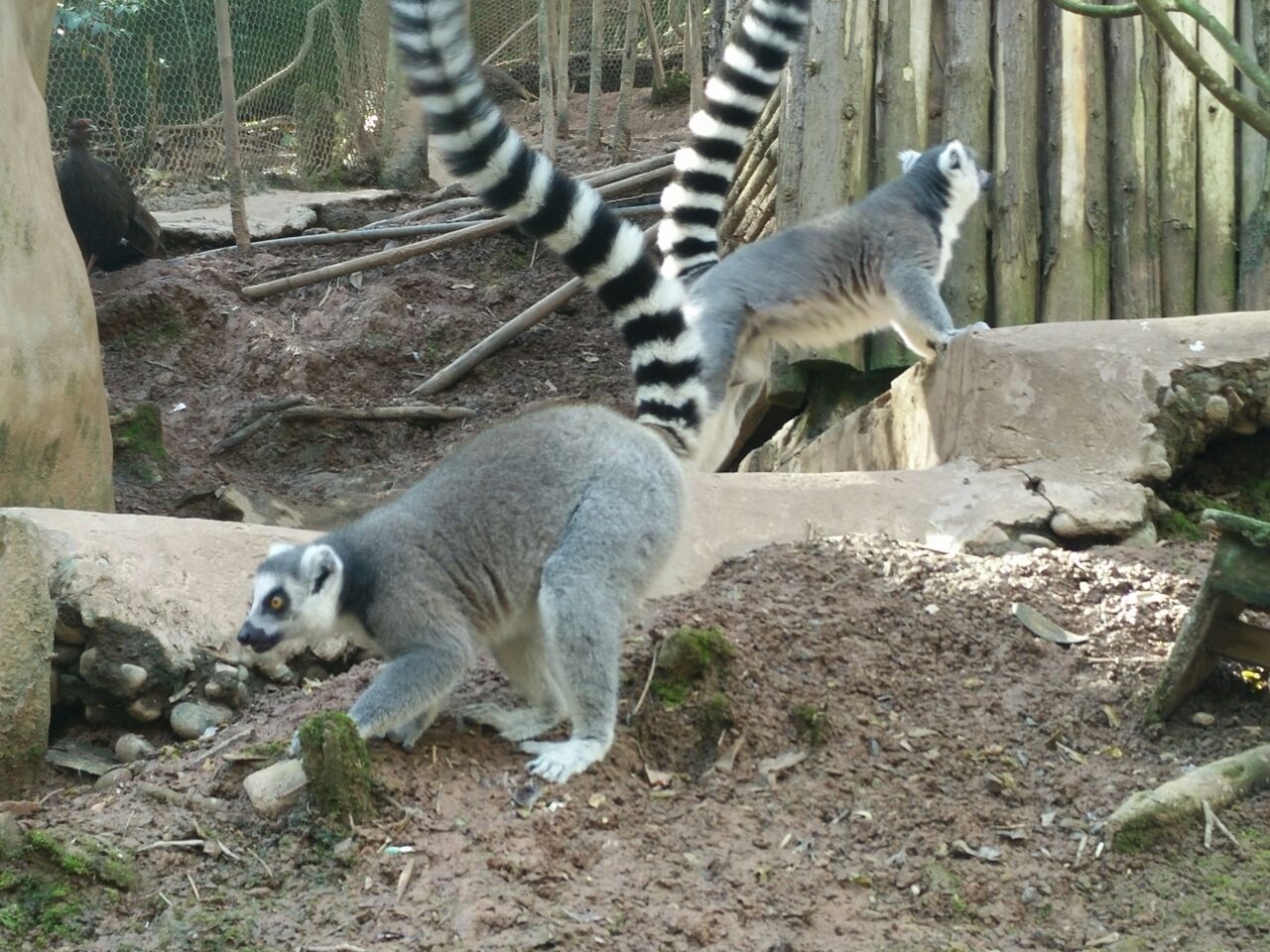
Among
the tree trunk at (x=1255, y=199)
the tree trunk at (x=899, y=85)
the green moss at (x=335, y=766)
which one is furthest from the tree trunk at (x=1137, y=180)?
the green moss at (x=335, y=766)

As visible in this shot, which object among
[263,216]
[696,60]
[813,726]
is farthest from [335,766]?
[263,216]

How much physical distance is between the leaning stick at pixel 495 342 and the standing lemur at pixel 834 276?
8.87ft

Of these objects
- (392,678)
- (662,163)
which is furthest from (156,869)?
(662,163)

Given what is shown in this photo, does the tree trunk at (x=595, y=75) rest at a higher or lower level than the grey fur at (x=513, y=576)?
higher

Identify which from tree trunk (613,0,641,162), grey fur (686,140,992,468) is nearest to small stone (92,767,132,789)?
grey fur (686,140,992,468)

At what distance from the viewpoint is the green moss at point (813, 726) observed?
454 cm

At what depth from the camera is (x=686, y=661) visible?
4.64 metres

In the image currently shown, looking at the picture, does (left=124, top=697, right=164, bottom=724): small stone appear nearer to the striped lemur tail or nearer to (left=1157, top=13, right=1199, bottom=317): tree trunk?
the striped lemur tail

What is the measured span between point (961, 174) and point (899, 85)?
3.56 feet

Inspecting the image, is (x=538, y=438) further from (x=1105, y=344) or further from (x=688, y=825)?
(x=1105, y=344)

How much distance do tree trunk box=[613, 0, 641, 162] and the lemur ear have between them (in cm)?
973

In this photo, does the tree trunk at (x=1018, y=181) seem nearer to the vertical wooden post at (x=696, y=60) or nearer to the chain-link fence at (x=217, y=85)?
the vertical wooden post at (x=696, y=60)

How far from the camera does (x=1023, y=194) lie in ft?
29.0

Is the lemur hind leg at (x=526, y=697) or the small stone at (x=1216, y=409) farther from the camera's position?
the small stone at (x=1216, y=409)
